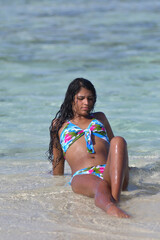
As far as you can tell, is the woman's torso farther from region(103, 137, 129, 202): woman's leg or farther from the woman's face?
region(103, 137, 129, 202): woman's leg

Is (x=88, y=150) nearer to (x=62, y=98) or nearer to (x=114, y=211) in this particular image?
(x=114, y=211)

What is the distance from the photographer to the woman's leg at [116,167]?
13.0ft

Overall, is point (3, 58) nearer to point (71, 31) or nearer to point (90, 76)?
point (90, 76)

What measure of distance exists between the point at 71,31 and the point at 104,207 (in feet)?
39.7

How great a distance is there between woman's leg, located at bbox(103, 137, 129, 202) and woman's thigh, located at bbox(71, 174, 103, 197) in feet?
0.57

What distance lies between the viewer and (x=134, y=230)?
3465 mm

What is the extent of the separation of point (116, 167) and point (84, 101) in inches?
38.0

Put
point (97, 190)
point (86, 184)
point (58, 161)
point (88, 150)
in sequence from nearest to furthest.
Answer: point (97, 190), point (86, 184), point (88, 150), point (58, 161)

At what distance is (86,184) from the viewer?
14.1 ft

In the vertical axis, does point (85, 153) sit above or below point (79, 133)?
below

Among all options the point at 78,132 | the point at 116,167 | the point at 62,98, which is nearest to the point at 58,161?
the point at 78,132

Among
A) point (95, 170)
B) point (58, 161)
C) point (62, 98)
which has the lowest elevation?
point (62, 98)

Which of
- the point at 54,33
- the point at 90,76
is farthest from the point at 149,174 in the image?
the point at 54,33

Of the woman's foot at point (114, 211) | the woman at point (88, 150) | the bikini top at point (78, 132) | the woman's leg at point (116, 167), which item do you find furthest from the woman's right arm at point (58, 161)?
the woman's foot at point (114, 211)
